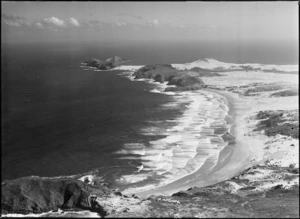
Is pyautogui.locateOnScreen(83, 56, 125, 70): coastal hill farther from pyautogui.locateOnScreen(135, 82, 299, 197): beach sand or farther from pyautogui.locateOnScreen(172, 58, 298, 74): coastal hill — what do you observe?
pyautogui.locateOnScreen(135, 82, 299, 197): beach sand

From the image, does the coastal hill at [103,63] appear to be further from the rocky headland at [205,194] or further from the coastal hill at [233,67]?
the rocky headland at [205,194]

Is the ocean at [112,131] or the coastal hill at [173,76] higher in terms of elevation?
the coastal hill at [173,76]

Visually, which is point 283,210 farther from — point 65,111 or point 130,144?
point 65,111

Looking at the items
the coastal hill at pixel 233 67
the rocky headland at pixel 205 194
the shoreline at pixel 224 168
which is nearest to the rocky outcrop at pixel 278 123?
the rocky headland at pixel 205 194

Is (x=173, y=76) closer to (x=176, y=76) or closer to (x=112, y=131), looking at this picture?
(x=176, y=76)

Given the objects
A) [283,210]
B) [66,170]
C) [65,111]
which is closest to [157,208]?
[283,210]

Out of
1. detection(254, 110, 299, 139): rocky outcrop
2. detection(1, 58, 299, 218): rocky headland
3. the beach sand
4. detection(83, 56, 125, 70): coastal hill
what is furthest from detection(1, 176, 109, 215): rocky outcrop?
detection(83, 56, 125, 70): coastal hill

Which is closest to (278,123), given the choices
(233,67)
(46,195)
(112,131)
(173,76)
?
(112,131)
